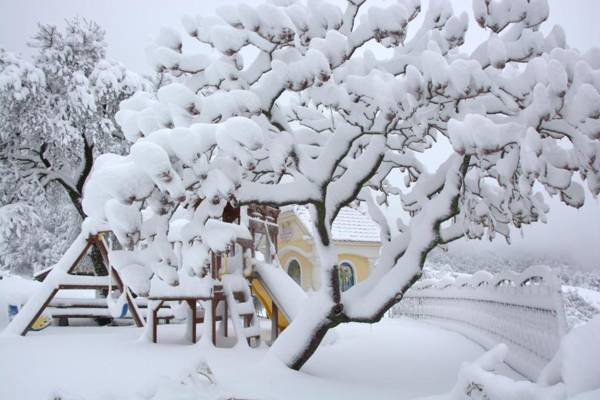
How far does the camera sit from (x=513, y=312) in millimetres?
6086

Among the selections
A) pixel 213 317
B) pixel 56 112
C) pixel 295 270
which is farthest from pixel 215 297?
pixel 295 270

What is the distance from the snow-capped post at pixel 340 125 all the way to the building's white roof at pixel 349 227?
14487mm

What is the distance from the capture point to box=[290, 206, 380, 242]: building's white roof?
2031 centimetres

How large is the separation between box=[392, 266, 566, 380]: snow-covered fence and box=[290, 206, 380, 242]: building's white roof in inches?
361

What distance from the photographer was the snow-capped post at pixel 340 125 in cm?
355

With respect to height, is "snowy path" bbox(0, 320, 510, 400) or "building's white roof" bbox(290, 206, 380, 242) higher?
"building's white roof" bbox(290, 206, 380, 242)

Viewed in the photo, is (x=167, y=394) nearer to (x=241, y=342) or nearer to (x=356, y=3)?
(x=241, y=342)

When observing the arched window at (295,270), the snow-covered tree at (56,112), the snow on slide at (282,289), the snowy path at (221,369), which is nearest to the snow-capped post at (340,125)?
the snowy path at (221,369)

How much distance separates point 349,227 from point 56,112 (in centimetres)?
1224

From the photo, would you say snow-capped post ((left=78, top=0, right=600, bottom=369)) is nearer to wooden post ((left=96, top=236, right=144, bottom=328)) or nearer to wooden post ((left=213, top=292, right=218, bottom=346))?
wooden post ((left=213, top=292, right=218, bottom=346))

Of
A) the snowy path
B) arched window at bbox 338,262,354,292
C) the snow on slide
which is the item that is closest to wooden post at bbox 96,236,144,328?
the snowy path

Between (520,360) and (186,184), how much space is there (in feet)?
13.9

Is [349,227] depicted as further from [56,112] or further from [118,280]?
[118,280]

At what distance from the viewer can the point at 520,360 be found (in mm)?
5500
